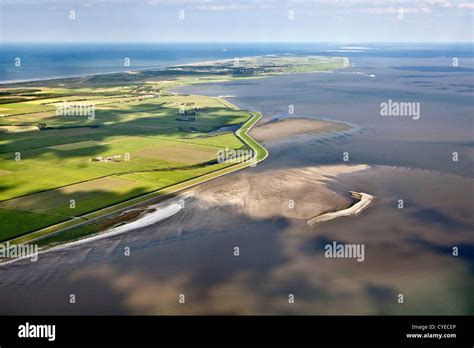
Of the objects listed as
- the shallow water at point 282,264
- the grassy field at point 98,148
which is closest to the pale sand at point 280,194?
the shallow water at point 282,264

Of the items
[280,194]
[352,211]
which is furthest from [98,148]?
[352,211]

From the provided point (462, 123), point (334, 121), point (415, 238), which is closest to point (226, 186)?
point (415, 238)

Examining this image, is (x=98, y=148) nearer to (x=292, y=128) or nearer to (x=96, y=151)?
(x=96, y=151)

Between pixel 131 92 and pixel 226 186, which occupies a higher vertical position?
pixel 131 92

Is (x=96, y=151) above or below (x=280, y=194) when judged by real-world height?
above

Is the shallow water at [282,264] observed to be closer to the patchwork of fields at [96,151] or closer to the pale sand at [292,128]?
the patchwork of fields at [96,151]
